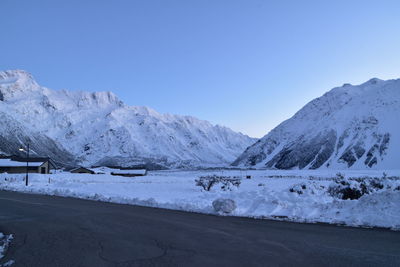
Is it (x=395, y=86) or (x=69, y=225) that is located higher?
(x=395, y=86)

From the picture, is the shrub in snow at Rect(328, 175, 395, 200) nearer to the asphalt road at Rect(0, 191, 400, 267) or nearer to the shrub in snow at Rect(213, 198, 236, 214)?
the shrub in snow at Rect(213, 198, 236, 214)

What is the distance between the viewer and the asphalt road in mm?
6875

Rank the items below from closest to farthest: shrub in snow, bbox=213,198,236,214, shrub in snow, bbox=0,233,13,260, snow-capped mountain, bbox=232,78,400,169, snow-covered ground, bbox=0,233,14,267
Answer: snow-covered ground, bbox=0,233,14,267, shrub in snow, bbox=0,233,13,260, shrub in snow, bbox=213,198,236,214, snow-capped mountain, bbox=232,78,400,169

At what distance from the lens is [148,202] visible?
19.6 metres

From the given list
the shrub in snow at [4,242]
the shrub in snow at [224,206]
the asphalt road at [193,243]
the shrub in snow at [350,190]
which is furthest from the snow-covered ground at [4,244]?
the shrub in snow at [350,190]

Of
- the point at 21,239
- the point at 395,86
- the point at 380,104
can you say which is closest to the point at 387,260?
the point at 21,239

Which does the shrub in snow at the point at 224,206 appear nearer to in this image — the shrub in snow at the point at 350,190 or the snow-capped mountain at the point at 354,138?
the shrub in snow at the point at 350,190

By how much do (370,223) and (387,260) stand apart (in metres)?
4.83

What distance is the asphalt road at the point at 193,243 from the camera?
688 cm

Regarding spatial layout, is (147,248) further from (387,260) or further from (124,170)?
(124,170)

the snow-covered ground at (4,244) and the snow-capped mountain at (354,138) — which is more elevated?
the snow-capped mountain at (354,138)

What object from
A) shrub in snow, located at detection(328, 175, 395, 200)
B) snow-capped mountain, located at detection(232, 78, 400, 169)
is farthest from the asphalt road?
snow-capped mountain, located at detection(232, 78, 400, 169)

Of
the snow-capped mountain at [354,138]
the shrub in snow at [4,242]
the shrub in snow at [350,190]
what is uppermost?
the snow-capped mountain at [354,138]

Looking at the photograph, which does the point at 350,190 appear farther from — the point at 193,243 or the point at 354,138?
the point at 354,138
